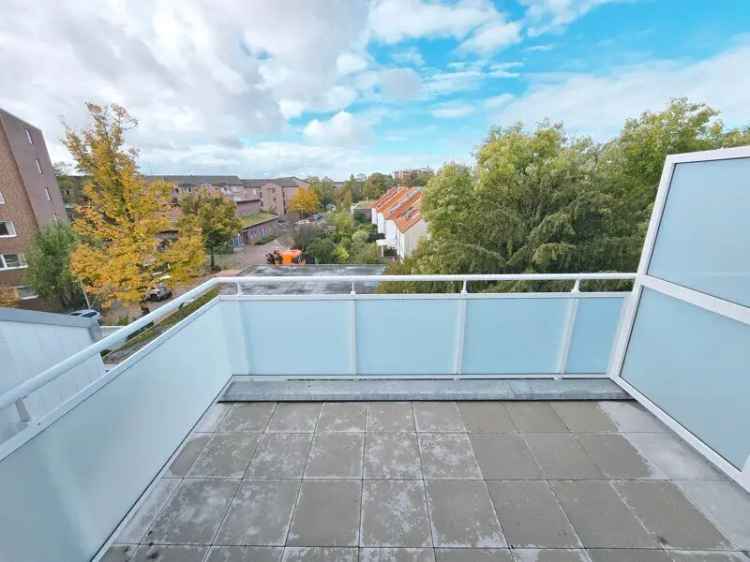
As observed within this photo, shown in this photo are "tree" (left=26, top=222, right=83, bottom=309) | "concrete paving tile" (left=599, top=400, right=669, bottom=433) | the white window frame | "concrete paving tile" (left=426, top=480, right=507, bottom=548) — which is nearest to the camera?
"concrete paving tile" (left=426, top=480, right=507, bottom=548)

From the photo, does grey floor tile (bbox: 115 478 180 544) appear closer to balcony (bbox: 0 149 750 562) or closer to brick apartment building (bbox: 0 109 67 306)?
balcony (bbox: 0 149 750 562)

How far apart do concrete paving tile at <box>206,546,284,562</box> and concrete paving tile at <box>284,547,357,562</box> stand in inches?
2.2

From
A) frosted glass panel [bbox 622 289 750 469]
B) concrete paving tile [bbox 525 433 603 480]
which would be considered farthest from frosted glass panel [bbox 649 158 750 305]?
concrete paving tile [bbox 525 433 603 480]

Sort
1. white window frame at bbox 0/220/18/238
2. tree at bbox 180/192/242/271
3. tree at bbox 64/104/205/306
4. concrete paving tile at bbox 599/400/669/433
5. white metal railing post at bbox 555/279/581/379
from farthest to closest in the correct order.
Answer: tree at bbox 180/192/242/271 < white window frame at bbox 0/220/18/238 < tree at bbox 64/104/205/306 < white metal railing post at bbox 555/279/581/379 < concrete paving tile at bbox 599/400/669/433

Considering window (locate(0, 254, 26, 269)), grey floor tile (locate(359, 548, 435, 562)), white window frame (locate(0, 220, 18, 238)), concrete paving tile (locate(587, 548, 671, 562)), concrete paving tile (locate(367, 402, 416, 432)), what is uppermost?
white window frame (locate(0, 220, 18, 238))

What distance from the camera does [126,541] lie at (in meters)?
1.66

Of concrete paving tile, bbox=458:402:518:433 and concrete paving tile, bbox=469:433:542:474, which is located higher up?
concrete paving tile, bbox=458:402:518:433

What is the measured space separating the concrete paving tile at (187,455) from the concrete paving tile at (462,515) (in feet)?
5.54

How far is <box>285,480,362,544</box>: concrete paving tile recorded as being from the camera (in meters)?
1.66

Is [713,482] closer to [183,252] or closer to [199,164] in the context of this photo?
[183,252]

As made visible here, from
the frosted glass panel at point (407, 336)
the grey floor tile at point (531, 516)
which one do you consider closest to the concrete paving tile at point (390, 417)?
the frosted glass panel at point (407, 336)

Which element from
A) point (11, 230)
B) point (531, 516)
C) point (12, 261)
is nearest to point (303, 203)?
point (11, 230)

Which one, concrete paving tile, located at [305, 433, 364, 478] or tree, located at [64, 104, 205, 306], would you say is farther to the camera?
tree, located at [64, 104, 205, 306]

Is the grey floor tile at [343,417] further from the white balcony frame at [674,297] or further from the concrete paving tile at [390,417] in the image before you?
the white balcony frame at [674,297]
